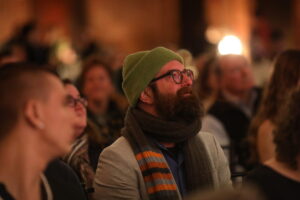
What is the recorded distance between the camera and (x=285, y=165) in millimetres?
2904

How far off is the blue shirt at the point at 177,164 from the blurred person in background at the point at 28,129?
102cm

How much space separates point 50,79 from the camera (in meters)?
2.64

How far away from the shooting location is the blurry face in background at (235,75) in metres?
6.05

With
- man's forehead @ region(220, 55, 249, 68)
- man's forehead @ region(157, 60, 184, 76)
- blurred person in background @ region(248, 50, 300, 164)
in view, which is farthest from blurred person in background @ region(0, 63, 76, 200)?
man's forehead @ region(220, 55, 249, 68)

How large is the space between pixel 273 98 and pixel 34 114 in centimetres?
255

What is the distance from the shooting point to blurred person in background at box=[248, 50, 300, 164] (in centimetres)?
462

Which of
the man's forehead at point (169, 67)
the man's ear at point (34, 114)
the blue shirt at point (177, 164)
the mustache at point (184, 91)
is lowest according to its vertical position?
the blue shirt at point (177, 164)

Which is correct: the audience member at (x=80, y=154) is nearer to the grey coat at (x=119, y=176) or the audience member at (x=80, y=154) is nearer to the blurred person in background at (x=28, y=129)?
the grey coat at (x=119, y=176)

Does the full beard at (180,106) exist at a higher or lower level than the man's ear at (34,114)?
lower

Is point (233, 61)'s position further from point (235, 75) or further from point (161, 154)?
point (161, 154)

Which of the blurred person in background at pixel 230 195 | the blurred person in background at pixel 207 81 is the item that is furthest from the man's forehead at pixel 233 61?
the blurred person in background at pixel 230 195

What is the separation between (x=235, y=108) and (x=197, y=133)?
206 centimetres

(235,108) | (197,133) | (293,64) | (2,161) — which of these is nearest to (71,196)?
(2,161)

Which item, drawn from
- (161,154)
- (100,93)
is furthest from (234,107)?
(161,154)
